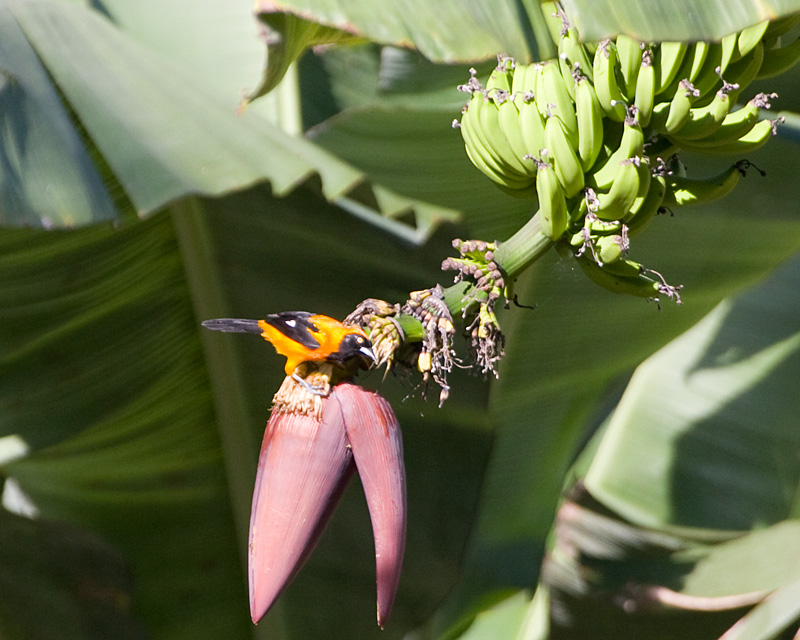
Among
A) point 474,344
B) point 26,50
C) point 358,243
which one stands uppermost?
point 26,50

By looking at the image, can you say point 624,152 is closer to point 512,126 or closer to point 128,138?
point 512,126

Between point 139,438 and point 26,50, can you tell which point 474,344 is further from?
point 139,438

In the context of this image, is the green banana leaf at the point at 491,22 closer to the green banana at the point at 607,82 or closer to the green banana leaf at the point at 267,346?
the green banana at the point at 607,82

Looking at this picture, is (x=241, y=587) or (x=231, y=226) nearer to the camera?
(x=231, y=226)

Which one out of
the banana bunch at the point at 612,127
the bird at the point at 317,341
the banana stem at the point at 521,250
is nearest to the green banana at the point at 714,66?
the banana bunch at the point at 612,127

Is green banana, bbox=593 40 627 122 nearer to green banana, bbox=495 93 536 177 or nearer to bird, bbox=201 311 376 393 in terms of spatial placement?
green banana, bbox=495 93 536 177

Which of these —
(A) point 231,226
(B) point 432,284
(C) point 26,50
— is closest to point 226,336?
(A) point 231,226

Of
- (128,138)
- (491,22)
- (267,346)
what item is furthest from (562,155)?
(267,346)
